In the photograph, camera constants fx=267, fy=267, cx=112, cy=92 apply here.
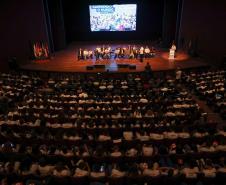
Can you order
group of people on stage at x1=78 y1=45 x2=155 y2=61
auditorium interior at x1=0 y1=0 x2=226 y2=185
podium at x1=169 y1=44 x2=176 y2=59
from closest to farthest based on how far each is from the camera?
1. auditorium interior at x1=0 y1=0 x2=226 y2=185
2. podium at x1=169 y1=44 x2=176 y2=59
3. group of people on stage at x1=78 y1=45 x2=155 y2=61

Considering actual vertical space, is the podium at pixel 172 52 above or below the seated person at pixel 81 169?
above

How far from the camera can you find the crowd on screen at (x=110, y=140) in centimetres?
736

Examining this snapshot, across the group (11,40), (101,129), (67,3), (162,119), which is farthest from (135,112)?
(67,3)

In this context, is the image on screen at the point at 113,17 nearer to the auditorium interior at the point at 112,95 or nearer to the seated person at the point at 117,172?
the auditorium interior at the point at 112,95

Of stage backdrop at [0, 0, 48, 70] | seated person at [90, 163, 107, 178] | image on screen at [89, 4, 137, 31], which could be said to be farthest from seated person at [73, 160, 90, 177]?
image on screen at [89, 4, 137, 31]

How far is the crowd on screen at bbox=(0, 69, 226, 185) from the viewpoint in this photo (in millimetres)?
7359

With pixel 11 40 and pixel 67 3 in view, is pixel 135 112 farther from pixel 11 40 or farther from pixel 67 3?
pixel 67 3

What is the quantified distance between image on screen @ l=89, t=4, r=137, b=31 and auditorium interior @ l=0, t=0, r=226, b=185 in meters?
0.09

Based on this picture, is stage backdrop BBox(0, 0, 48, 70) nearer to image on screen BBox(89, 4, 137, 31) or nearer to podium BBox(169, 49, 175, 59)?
image on screen BBox(89, 4, 137, 31)

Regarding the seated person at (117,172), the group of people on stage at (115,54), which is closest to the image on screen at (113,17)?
the group of people on stage at (115,54)

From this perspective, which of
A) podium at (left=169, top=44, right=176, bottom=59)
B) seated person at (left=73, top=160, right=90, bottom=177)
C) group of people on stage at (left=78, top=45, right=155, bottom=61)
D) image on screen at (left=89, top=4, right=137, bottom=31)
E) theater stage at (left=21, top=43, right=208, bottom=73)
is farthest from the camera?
image on screen at (left=89, top=4, right=137, bottom=31)

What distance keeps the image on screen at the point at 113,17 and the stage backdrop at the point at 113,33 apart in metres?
1.06

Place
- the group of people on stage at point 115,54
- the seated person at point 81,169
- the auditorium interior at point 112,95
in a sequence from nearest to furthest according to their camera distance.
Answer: the seated person at point 81,169 < the auditorium interior at point 112,95 < the group of people on stage at point 115,54

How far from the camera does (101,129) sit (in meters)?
9.73
